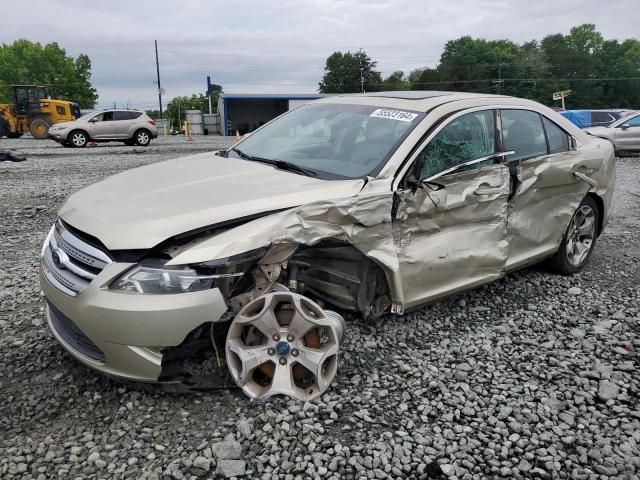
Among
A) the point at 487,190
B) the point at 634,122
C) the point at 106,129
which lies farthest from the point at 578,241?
the point at 106,129

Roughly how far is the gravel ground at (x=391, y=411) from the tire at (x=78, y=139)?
18.4 metres

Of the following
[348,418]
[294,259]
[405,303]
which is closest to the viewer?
[348,418]

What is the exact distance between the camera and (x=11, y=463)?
2.40 metres

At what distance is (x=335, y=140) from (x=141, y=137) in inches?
780

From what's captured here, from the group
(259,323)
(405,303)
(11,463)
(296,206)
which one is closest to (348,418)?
(259,323)

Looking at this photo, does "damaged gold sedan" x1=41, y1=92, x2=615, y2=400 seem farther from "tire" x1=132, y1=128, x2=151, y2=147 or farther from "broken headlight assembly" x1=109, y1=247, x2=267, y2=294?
"tire" x1=132, y1=128, x2=151, y2=147

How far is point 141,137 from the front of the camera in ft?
71.7

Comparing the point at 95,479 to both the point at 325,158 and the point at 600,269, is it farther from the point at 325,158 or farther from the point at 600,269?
the point at 600,269

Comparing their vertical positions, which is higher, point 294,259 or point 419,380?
point 294,259

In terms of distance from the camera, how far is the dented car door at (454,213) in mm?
3371

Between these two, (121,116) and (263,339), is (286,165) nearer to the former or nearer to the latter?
(263,339)

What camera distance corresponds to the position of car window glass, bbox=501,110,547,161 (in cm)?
410

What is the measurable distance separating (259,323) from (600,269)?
392 centimetres

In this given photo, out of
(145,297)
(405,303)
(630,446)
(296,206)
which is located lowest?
(630,446)
